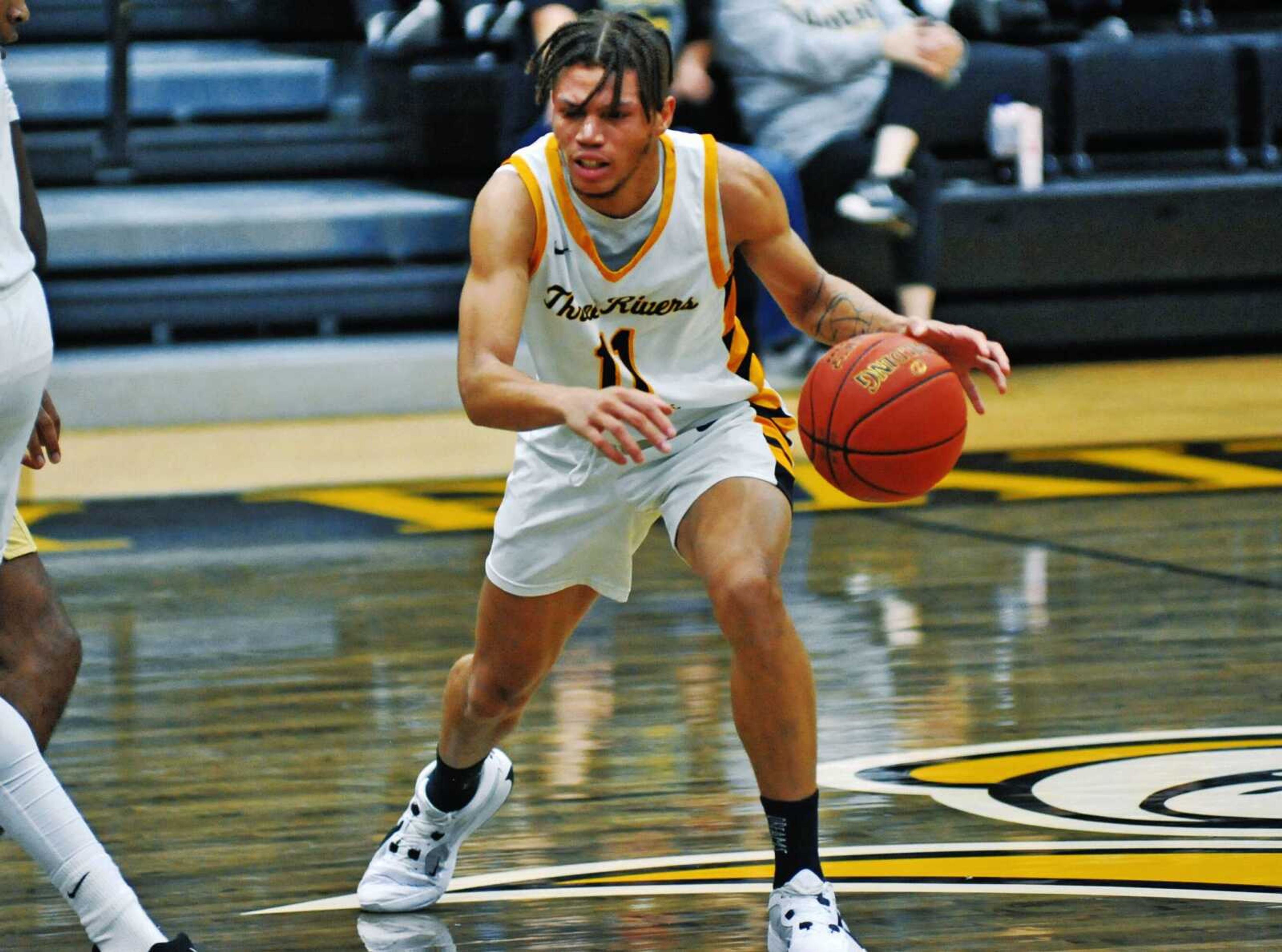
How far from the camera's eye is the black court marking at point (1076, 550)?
6383 millimetres

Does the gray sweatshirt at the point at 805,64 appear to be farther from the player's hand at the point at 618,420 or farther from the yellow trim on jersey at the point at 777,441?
the player's hand at the point at 618,420

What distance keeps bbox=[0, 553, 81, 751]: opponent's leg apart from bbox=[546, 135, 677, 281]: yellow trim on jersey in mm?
1043

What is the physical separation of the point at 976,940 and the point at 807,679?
46 cm

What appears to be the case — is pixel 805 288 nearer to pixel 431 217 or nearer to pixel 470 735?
Answer: pixel 470 735

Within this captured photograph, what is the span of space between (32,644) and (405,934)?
78cm

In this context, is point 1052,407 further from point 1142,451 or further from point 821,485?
point 821,485

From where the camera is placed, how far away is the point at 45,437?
3.73 m

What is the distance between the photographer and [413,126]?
11.8 metres

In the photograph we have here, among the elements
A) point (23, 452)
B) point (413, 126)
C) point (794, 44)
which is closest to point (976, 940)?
point (23, 452)

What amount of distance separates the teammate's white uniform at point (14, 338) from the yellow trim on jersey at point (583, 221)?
0.87 m

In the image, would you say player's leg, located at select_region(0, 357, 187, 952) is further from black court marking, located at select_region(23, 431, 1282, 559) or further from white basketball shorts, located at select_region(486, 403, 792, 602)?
black court marking, located at select_region(23, 431, 1282, 559)

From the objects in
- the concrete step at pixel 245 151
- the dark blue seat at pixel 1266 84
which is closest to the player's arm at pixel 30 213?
the concrete step at pixel 245 151

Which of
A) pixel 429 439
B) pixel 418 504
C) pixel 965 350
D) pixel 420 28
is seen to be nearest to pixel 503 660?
pixel 965 350

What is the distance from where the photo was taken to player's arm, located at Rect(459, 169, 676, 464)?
3.20 m
